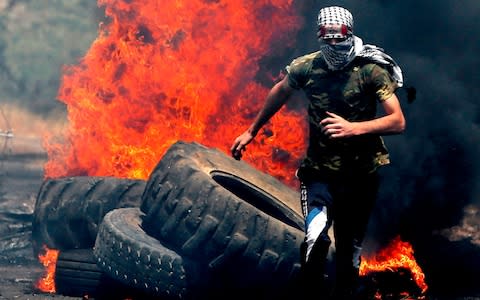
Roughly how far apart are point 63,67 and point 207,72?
795 cm

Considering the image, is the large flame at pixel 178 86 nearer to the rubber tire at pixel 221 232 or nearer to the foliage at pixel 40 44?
the rubber tire at pixel 221 232

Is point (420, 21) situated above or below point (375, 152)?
above

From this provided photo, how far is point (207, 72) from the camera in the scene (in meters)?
12.0

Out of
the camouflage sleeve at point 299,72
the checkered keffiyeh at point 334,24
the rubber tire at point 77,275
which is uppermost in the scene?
the checkered keffiyeh at point 334,24

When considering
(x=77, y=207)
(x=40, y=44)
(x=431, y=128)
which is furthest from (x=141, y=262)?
(x=40, y=44)

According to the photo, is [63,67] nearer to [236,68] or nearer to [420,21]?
[236,68]

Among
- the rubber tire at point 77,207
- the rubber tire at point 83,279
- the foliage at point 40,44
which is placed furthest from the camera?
the foliage at point 40,44

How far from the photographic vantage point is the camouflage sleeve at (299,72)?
16.8 ft

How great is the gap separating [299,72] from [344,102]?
1.59 ft

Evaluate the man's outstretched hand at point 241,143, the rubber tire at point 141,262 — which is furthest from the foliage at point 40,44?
the man's outstretched hand at point 241,143

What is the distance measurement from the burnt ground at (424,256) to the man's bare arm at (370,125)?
409 cm

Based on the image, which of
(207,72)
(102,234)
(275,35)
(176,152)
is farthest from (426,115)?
(102,234)

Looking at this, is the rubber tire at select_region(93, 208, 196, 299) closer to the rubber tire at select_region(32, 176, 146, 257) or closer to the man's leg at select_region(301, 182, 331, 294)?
the rubber tire at select_region(32, 176, 146, 257)

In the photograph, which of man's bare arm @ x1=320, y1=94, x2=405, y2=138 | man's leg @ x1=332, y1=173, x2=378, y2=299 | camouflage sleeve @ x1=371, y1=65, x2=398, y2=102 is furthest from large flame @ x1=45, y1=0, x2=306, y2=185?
Answer: man's bare arm @ x1=320, y1=94, x2=405, y2=138
